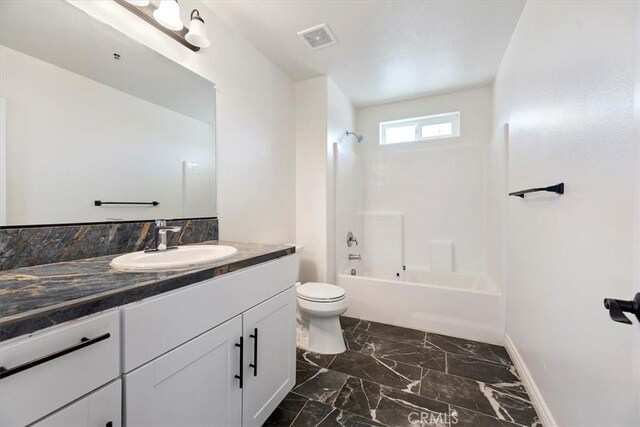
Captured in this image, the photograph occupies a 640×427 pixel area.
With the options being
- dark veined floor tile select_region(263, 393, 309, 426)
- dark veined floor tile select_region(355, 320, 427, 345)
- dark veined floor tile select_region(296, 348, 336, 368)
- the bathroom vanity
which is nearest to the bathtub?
dark veined floor tile select_region(355, 320, 427, 345)

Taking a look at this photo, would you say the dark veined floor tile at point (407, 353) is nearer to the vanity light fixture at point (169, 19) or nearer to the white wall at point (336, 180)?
the white wall at point (336, 180)

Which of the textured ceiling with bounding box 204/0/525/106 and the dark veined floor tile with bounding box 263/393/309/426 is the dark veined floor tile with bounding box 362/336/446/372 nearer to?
the dark veined floor tile with bounding box 263/393/309/426

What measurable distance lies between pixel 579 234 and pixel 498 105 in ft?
6.18

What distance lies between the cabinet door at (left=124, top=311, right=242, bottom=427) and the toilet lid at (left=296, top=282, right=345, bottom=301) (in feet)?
2.97

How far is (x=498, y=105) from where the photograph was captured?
7.75 ft

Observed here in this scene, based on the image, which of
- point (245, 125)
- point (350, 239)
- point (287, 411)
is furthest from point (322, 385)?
point (245, 125)

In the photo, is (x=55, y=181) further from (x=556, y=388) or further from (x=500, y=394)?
(x=500, y=394)

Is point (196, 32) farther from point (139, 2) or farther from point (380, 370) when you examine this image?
point (380, 370)

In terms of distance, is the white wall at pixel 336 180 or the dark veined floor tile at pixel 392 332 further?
the white wall at pixel 336 180

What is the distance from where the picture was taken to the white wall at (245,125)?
1.54 meters

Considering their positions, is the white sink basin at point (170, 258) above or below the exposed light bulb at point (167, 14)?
below

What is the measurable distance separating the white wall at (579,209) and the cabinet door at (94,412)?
135 cm

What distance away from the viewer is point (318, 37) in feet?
6.36

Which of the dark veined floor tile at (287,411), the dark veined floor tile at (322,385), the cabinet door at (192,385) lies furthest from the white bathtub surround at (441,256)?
the cabinet door at (192,385)
